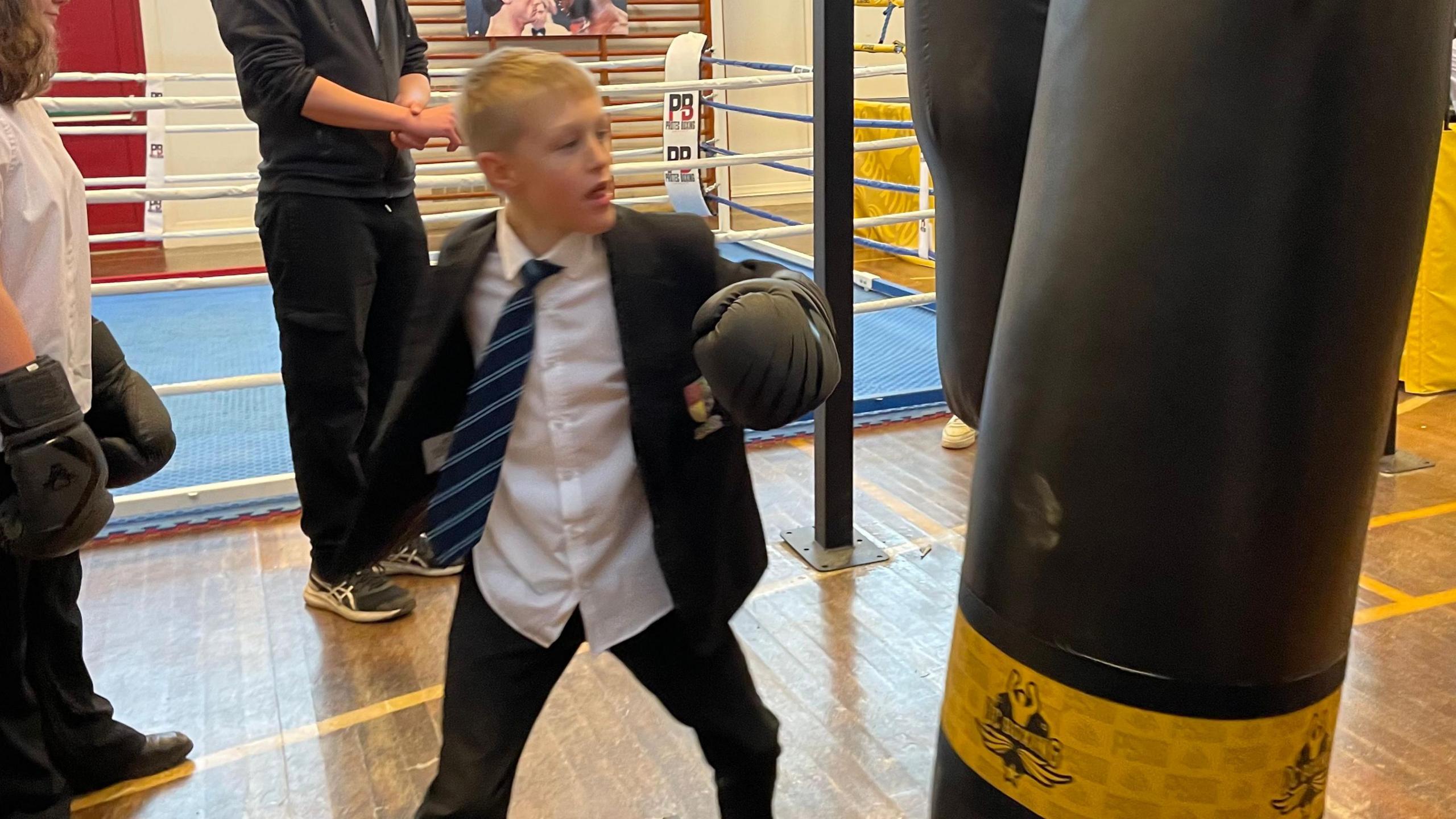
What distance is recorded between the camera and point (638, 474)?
118cm

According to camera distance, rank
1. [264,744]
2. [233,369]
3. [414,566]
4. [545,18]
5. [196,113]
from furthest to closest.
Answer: [545,18]
[196,113]
[233,369]
[414,566]
[264,744]

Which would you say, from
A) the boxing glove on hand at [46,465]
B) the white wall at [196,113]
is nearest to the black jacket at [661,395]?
the boxing glove on hand at [46,465]

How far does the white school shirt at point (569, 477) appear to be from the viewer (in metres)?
1.16

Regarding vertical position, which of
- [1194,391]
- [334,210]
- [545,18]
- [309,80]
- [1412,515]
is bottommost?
[1412,515]

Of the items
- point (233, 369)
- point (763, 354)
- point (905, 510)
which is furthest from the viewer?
point (233, 369)

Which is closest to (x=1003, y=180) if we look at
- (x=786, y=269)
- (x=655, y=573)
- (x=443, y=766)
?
(x=786, y=269)

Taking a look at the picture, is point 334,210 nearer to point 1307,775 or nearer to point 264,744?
point 264,744

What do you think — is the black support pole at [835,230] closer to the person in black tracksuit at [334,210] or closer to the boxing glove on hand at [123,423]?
the person in black tracksuit at [334,210]

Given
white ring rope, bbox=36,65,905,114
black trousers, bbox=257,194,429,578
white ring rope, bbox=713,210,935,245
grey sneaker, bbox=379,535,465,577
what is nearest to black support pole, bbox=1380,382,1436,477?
white ring rope, bbox=713,210,935,245

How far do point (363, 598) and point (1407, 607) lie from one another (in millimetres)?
2066

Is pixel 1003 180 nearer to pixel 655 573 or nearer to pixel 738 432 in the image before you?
pixel 738 432

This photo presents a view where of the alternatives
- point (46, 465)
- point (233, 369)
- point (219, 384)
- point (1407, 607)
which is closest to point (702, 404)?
point (46, 465)

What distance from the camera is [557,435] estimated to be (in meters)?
1.17

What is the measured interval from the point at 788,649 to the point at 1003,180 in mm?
1349
